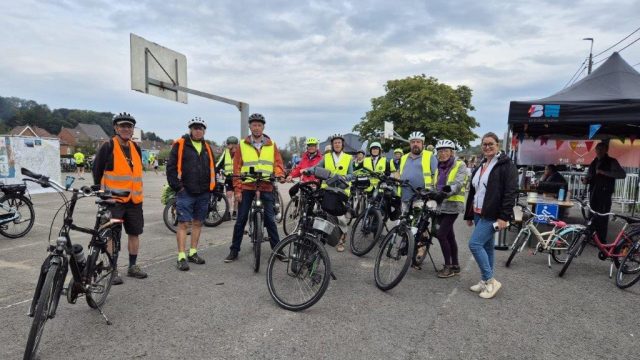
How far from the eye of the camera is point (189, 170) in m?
4.93

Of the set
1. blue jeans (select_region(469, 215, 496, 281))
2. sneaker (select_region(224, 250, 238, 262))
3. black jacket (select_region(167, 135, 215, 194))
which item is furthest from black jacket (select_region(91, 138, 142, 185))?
blue jeans (select_region(469, 215, 496, 281))

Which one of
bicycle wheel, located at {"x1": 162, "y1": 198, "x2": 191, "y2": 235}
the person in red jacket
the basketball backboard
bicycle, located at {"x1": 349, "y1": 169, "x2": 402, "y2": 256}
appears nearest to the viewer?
bicycle, located at {"x1": 349, "y1": 169, "x2": 402, "y2": 256}

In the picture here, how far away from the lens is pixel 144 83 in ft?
29.4

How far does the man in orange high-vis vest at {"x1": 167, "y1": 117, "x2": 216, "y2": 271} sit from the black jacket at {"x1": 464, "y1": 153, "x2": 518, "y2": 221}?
338 cm

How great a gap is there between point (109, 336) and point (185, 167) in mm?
2259

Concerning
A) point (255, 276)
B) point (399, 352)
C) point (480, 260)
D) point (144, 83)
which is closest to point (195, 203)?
point (255, 276)

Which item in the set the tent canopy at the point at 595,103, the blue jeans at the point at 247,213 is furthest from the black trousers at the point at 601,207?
the blue jeans at the point at 247,213

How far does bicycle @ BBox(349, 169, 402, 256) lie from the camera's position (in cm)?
580

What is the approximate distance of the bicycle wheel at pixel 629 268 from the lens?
4.81 metres

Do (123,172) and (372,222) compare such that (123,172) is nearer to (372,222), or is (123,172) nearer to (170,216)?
(170,216)

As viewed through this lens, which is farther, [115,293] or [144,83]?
[144,83]

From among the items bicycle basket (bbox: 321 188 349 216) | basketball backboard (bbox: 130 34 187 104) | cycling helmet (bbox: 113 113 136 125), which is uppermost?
basketball backboard (bbox: 130 34 187 104)

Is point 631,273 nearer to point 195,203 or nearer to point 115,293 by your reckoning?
point 195,203

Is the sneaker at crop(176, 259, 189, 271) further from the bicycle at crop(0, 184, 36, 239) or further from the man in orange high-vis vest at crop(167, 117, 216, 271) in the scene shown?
the bicycle at crop(0, 184, 36, 239)
